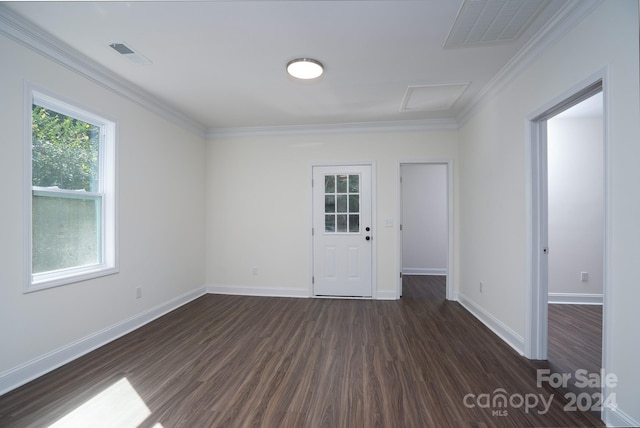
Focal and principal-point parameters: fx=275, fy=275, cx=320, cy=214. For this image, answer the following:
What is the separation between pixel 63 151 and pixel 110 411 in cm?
216

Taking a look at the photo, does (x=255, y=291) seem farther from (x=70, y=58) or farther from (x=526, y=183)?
(x=526, y=183)

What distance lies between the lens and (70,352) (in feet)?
7.79

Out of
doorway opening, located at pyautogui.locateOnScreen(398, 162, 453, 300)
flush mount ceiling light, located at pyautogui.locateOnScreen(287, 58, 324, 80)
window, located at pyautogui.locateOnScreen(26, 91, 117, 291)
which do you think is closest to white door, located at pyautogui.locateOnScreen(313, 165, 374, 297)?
flush mount ceiling light, located at pyautogui.locateOnScreen(287, 58, 324, 80)

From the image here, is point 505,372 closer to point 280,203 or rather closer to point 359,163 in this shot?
point 359,163

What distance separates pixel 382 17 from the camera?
1.97m

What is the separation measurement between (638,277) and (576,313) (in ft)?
Result: 9.04

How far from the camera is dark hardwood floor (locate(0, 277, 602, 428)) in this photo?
1.72 metres

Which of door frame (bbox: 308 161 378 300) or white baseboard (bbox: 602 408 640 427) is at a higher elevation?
door frame (bbox: 308 161 378 300)

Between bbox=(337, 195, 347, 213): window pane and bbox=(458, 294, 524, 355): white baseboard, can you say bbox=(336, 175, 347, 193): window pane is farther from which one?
bbox=(458, 294, 524, 355): white baseboard

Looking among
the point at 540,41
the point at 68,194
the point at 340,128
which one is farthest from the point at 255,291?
the point at 540,41

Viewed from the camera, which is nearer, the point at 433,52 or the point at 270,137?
the point at 433,52

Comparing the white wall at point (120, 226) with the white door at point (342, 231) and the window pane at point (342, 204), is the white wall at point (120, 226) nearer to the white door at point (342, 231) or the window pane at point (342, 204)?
the white door at point (342, 231)

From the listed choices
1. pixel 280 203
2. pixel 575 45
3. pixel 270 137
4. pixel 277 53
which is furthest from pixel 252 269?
pixel 575 45

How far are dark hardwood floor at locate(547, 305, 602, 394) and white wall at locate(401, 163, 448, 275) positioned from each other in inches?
92.7
